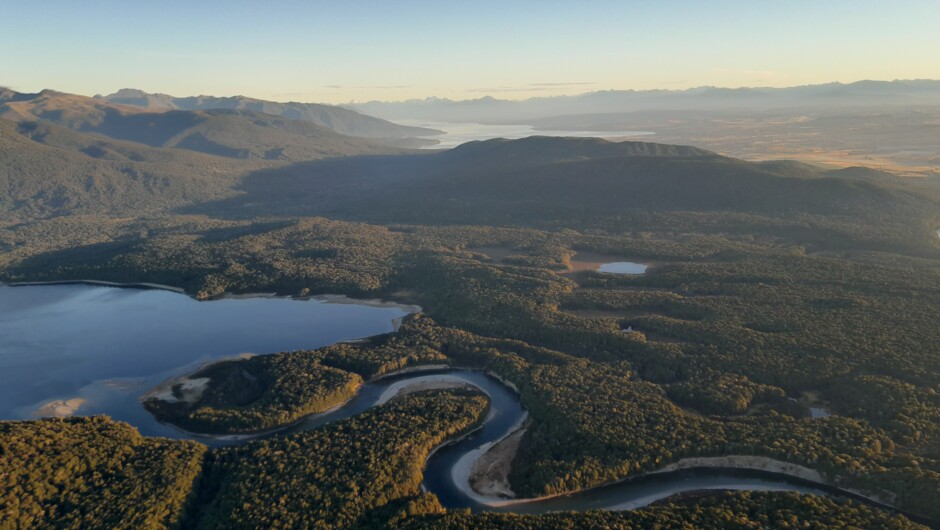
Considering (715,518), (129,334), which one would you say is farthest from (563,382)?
(129,334)

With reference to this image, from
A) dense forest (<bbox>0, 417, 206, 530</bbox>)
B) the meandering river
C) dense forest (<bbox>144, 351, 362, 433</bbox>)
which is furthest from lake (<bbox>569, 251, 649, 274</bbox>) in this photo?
dense forest (<bbox>0, 417, 206, 530</bbox>)

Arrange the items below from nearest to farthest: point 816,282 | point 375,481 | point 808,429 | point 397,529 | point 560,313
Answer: point 397,529 < point 375,481 < point 808,429 < point 560,313 < point 816,282

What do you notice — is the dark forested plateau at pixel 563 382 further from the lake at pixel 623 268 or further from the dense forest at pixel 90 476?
the lake at pixel 623 268

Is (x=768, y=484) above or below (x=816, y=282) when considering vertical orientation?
below

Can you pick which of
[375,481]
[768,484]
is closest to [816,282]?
[768,484]

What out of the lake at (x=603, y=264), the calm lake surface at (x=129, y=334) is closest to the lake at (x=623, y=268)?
the lake at (x=603, y=264)

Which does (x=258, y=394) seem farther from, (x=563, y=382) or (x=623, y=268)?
(x=623, y=268)

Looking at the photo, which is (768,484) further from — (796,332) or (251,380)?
(251,380)
